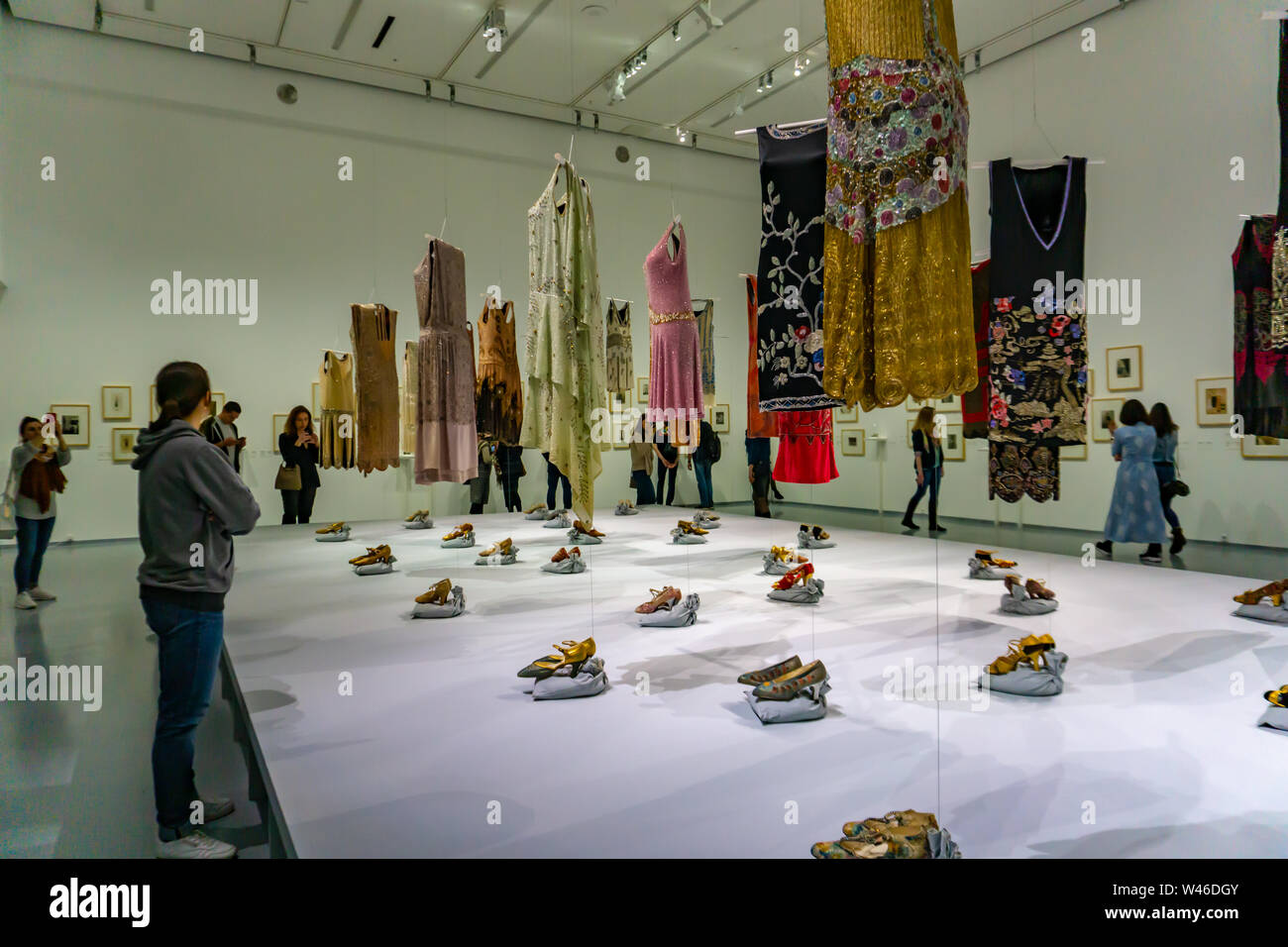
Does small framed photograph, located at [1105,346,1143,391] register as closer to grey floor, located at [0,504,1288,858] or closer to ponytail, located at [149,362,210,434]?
grey floor, located at [0,504,1288,858]

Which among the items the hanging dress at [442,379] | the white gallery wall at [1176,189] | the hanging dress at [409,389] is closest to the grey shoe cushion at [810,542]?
the white gallery wall at [1176,189]

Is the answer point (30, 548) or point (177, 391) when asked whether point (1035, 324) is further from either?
point (30, 548)

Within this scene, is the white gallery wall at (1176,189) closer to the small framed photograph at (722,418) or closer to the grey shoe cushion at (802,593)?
the grey shoe cushion at (802,593)

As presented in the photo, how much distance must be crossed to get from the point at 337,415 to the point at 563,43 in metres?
5.81

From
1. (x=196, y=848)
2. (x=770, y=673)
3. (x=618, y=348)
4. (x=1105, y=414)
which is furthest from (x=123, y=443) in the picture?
(x=1105, y=414)

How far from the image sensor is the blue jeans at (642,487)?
11672 millimetres

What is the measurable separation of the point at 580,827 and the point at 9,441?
18.7ft

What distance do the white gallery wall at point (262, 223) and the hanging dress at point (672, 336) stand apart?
15.4 ft

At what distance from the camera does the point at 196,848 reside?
233cm

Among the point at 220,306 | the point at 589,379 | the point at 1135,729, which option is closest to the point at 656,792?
the point at 1135,729

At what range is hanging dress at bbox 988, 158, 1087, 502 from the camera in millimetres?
3797

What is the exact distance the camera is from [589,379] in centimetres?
421

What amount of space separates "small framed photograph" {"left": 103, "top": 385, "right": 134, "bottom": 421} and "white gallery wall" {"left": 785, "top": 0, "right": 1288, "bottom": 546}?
813cm

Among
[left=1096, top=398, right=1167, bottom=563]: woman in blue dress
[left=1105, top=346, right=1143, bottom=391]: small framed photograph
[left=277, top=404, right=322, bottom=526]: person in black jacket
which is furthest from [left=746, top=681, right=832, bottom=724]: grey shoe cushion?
[left=277, top=404, right=322, bottom=526]: person in black jacket
